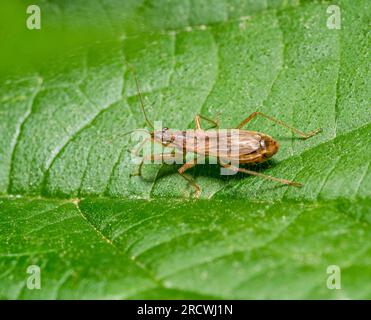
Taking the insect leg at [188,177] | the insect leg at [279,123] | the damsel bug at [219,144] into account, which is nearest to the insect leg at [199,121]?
the damsel bug at [219,144]

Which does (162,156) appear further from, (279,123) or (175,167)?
(279,123)

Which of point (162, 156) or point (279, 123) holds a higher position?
point (279, 123)

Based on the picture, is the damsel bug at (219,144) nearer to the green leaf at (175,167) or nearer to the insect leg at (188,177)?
the insect leg at (188,177)

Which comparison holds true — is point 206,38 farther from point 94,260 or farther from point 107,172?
point 94,260

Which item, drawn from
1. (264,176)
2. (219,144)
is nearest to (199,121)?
(219,144)
